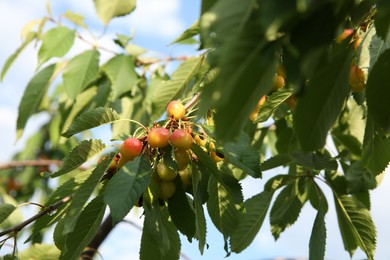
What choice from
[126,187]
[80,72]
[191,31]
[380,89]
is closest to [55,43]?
[80,72]

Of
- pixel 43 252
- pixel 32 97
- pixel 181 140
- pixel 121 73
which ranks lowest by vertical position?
pixel 43 252

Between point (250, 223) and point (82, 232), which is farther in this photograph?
point (250, 223)

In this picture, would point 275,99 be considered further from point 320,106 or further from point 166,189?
point 320,106

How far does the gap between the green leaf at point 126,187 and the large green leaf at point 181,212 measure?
0.37ft

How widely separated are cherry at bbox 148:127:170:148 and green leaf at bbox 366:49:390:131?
1.27 ft

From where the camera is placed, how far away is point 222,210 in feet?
4.03

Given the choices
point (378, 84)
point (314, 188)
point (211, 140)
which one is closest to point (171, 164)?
point (211, 140)

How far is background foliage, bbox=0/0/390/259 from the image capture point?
539 mm

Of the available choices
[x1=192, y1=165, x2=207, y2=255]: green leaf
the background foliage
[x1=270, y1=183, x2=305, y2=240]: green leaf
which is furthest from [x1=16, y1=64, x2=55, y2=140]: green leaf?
[x1=192, y1=165, x2=207, y2=255]: green leaf

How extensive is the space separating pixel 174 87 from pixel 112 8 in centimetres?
26

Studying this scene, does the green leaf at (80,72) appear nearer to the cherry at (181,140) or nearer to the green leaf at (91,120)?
the green leaf at (91,120)

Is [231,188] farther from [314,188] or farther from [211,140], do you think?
[314,188]

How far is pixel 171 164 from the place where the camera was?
1.10 metres

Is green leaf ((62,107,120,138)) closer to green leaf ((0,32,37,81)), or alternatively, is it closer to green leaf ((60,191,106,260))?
green leaf ((60,191,106,260))
